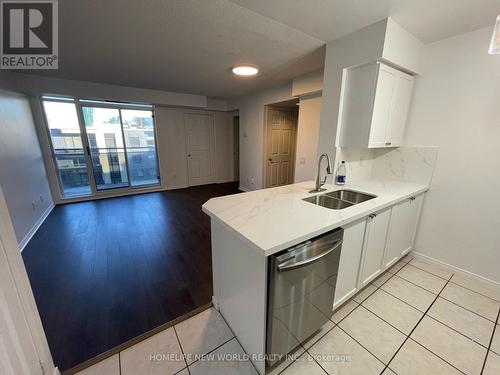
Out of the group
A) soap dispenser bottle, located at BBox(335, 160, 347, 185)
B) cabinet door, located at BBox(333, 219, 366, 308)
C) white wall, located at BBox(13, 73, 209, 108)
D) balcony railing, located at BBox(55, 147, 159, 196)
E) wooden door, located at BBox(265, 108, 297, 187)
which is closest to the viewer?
cabinet door, located at BBox(333, 219, 366, 308)

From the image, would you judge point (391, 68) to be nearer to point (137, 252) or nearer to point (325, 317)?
point (325, 317)

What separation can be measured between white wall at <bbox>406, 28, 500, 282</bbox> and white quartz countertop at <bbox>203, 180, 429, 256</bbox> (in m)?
0.48

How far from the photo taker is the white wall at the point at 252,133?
14.9 ft

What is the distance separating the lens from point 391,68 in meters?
1.95

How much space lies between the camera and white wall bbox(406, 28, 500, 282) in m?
1.86

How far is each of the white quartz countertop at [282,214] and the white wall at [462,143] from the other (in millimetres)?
484

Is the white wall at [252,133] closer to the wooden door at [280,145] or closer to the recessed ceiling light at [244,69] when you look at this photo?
the wooden door at [280,145]

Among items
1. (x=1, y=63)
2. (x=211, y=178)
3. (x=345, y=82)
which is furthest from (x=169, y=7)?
(x=211, y=178)

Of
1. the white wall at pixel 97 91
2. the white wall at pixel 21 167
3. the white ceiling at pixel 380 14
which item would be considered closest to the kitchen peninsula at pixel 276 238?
the white ceiling at pixel 380 14

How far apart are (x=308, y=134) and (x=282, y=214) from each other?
2630 millimetres

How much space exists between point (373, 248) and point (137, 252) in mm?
2670

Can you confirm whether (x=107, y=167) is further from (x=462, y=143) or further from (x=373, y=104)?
(x=462, y=143)

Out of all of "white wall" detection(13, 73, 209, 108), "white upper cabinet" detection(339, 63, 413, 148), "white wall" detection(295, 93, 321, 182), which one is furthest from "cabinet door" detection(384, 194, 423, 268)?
"white wall" detection(13, 73, 209, 108)

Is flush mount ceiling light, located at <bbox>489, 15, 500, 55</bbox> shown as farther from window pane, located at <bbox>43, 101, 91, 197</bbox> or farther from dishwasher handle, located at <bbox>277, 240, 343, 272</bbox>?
window pane, located at <bbox>43, 101, 91, 197</bbox>
